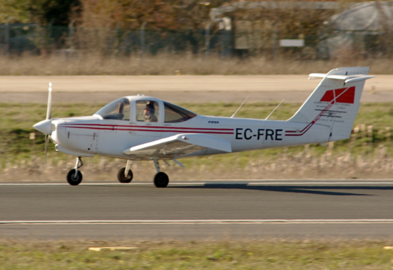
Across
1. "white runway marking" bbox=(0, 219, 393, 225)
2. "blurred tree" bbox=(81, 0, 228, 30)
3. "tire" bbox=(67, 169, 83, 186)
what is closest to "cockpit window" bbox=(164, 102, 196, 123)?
"tire" bbox=(67, 169, 83, 186)

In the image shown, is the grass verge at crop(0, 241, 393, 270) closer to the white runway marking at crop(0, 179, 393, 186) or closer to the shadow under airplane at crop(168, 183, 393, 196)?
the shadow under airplane at crop(168, 183, 393, 196)

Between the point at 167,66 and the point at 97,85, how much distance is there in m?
5.43

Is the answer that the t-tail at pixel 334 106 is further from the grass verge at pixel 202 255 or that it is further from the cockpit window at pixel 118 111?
the grass verge at pixel 202 255

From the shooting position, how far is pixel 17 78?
2400 centimetres

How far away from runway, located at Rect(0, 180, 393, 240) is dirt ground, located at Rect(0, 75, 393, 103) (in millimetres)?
8438

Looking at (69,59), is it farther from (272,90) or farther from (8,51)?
(272,90)

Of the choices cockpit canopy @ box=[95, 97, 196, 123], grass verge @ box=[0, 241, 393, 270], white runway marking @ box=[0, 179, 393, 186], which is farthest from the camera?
white runway marking @ box=[0, 179, 393, 186]

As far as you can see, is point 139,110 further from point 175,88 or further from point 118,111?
point 175,88

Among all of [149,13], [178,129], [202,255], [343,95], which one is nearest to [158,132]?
[178,129]

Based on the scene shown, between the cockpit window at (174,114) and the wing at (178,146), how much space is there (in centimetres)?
69

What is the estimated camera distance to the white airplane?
36.0 ft

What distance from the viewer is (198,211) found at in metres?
9.18

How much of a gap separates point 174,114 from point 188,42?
60.7 ft

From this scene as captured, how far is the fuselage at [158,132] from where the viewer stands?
11.1 m
